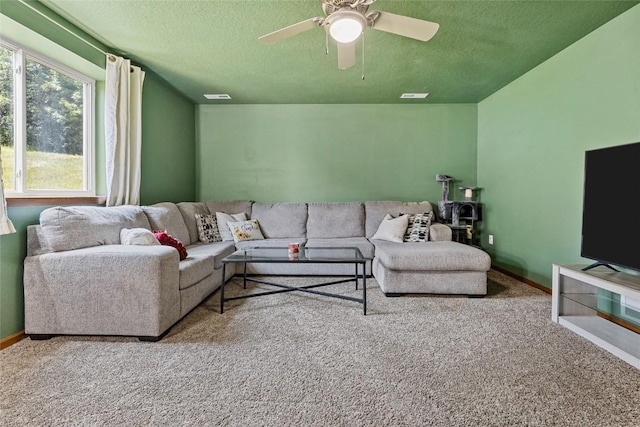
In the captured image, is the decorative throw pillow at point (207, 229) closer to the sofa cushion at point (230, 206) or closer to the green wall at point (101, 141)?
the sofa cushion at point (230, 206)

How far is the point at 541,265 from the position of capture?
9.77 ft

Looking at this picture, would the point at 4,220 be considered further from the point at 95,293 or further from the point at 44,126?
the point at 44,126

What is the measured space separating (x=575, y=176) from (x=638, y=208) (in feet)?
2.87

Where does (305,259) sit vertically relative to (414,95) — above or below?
below

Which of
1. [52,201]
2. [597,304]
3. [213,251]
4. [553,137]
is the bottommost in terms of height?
[597,304]

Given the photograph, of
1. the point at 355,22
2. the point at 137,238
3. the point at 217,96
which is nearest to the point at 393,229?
the point at 355,22

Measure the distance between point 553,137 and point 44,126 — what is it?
450 centimetres

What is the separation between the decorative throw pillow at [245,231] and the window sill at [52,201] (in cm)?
133

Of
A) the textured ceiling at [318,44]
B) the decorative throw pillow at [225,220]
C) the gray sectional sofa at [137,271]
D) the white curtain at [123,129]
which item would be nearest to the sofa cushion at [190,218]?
the gray sectional sofa at [137,271]

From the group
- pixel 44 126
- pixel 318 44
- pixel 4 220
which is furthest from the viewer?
pixel 318 44

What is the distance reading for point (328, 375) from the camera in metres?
1.53

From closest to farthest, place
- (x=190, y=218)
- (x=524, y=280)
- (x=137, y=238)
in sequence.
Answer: (x=137, y=238)
(x=524, y=280)
(x=190, y=218)

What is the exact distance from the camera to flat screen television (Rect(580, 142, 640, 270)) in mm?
1830

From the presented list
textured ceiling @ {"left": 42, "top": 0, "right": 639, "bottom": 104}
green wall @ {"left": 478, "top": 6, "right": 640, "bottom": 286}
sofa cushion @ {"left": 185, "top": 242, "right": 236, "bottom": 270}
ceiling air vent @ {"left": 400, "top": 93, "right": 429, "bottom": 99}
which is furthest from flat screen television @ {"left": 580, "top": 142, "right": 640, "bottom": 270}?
sofa cushion @ {"left": 185, "top": 242, "right": 236, "bottom": 270}
